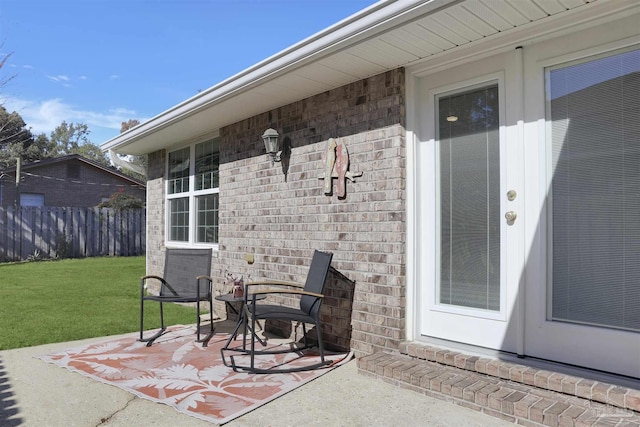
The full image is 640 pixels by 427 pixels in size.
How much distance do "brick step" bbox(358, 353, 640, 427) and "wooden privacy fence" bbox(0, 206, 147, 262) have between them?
12742 mm

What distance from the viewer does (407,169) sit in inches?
139

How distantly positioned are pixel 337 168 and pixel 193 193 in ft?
11.7

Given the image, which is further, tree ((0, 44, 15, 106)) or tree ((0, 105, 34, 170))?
tree ((0, 105, 34, 170))

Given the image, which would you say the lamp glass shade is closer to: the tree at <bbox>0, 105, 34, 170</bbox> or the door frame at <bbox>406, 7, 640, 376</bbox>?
the door frame at <bbox>406, 7, 640, 376</bbox>

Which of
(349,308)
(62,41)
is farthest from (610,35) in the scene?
(62,41)

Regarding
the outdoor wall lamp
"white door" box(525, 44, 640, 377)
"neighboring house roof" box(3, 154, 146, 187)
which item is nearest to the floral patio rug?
"white door" box(525, 44, 640, 377)

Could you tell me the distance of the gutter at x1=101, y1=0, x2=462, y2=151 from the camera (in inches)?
106

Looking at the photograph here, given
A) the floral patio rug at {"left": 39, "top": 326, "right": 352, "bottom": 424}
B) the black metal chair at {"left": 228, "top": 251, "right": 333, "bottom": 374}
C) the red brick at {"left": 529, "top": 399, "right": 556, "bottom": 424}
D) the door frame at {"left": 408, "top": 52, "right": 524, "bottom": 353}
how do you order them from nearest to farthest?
the red brick at {"left": 529, "top": 399, "right": 556, "bottom": 424}
the floral patio rug at {"left": 39, "top": 326, "right": 352, "bottom": 424}
the door frame at {"left": 408, "top": 52, "right": 524, "bottom": 353}
the black metal chair at {"left": 228, "top": 251, "right": 333, "bottom": 374}

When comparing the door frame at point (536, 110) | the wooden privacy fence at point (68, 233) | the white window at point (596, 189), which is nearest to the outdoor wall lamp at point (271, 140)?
the door frame at point (536, 110)

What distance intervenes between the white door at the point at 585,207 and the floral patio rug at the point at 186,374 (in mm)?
1746

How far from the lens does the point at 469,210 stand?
3268 millimetres

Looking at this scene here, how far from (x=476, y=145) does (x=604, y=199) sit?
925 mm

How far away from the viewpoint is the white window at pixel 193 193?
253 inches

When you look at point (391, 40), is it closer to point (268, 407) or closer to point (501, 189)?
point (501, 189)
